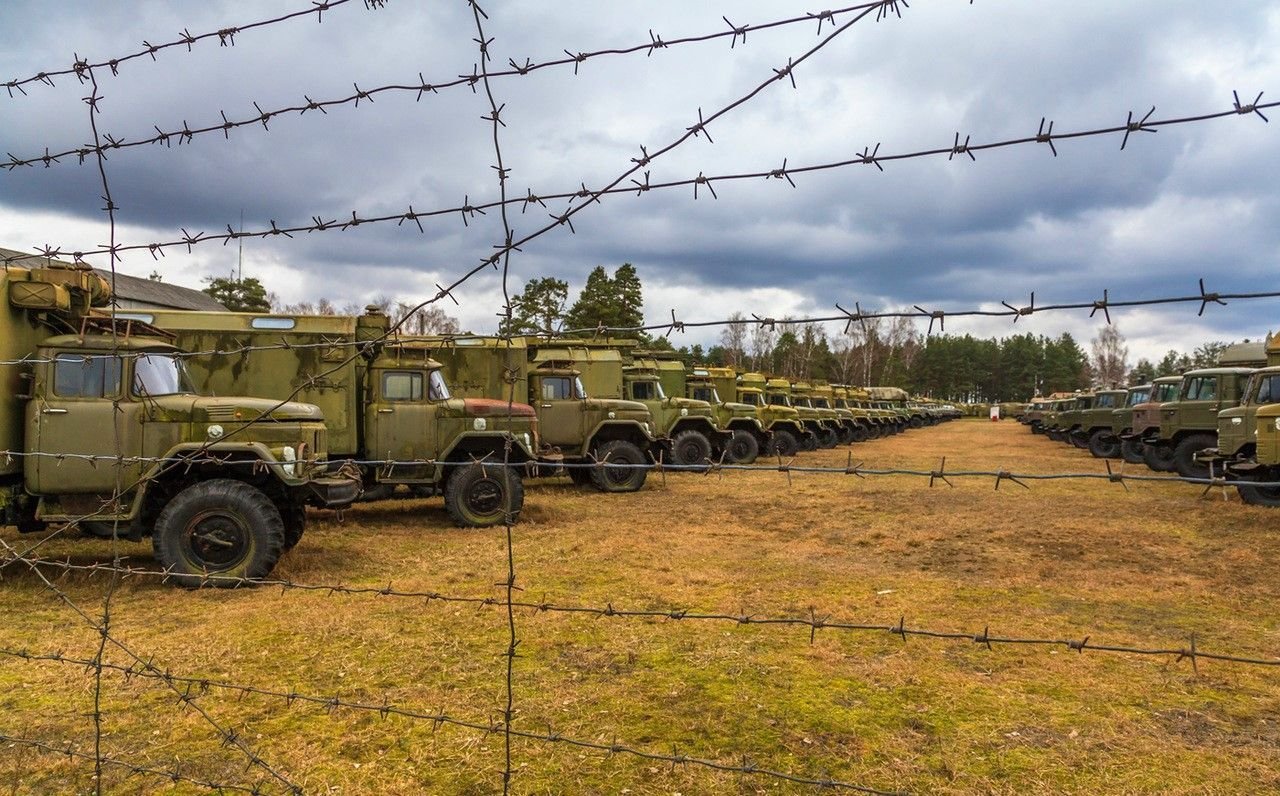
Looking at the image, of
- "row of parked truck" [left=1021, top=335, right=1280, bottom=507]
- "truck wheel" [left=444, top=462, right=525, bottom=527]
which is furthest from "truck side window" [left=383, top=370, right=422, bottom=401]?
"row of parked truck" [left=1021, top=335, right=1280, bottom=507]

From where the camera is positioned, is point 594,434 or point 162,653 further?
Result: point 594,434

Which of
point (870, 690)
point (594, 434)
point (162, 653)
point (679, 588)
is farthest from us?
point (594, 434)

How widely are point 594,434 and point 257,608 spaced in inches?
344

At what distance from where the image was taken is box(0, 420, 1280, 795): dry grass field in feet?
12.4

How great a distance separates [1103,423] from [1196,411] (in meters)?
8.30

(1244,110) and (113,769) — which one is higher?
(1244,110)

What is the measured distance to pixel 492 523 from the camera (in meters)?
10.8

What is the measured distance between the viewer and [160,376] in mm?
7453

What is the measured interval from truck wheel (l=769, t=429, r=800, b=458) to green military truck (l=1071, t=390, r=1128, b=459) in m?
9.00

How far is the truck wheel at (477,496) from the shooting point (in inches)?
419

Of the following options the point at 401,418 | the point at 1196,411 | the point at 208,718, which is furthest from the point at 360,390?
the point at 1196,411

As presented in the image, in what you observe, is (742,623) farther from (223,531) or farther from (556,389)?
(556,389)

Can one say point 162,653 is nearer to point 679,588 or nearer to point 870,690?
point 679,588

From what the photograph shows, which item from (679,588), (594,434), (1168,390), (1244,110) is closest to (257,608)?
(679,588)
